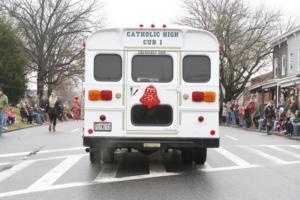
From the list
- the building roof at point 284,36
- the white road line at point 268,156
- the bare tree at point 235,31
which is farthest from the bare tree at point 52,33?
the white road line at point 268,156

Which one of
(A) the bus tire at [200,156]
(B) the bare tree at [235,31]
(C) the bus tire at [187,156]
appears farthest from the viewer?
(B) the bare tree at [235,31]

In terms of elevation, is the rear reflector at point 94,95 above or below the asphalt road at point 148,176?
above

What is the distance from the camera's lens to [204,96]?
10.4 metres

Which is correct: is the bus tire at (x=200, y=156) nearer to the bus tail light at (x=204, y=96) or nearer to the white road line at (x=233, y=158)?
the white road line at (x=233, y=158)

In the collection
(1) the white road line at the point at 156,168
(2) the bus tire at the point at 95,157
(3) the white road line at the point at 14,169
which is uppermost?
(2) the bus tire at the point at 95,157

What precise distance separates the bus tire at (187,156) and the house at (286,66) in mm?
21070

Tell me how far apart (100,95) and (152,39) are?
150 centimetres

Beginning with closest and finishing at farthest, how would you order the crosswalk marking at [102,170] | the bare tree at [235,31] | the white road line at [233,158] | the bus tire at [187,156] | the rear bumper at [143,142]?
the crosswalk marking at [102,170]
the rear bumper at [143,142]
the bus tire at [187,156]
the white road line at [233,158]
the bare tree at [235,31]

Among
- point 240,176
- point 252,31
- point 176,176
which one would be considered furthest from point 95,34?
point 252,31

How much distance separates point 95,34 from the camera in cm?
1057

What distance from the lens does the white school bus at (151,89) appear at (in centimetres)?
1039

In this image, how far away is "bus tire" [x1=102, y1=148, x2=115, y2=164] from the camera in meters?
11.5

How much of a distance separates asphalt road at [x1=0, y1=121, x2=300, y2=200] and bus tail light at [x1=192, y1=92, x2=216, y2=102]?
4.70 ft

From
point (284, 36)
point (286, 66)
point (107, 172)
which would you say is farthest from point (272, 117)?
point (107, 172)
